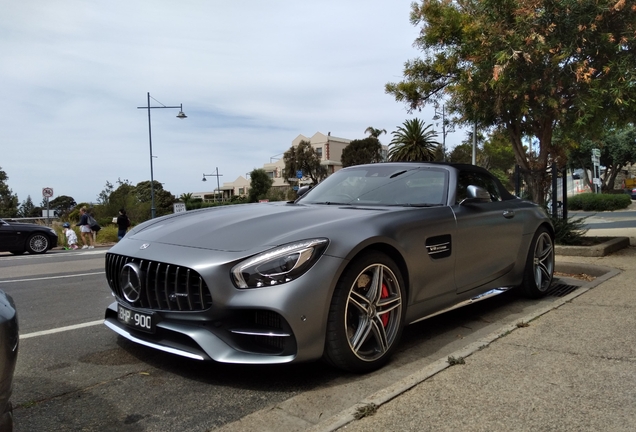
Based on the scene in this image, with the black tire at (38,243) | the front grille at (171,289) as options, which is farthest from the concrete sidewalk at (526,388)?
the black tire at (38,243)

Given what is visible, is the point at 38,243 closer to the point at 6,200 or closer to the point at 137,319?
the point at 137,319

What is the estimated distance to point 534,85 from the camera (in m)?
8.47

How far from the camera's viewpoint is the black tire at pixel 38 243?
16016mm

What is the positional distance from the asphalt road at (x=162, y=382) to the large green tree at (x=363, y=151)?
6077cm

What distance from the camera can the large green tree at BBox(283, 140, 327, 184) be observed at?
67750 millimetres

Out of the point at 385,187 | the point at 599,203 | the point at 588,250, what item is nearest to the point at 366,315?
the point at 385,187

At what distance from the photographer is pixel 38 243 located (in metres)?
16.3

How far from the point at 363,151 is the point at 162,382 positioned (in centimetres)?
6273

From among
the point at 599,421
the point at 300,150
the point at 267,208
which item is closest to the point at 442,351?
the point at 599,421

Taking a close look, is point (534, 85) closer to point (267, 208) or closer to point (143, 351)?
point (267, 208)

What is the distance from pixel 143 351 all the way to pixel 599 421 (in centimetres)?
293

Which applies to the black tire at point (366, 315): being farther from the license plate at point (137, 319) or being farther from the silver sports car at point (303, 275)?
the license plate at point (137, 319)

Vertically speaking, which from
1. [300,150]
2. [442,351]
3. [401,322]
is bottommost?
[442,351]

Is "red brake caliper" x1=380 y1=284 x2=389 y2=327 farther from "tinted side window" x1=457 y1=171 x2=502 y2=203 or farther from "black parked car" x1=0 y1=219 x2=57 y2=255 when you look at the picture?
"black parked car" x1=0 y1=219 x2=57 y2=255
